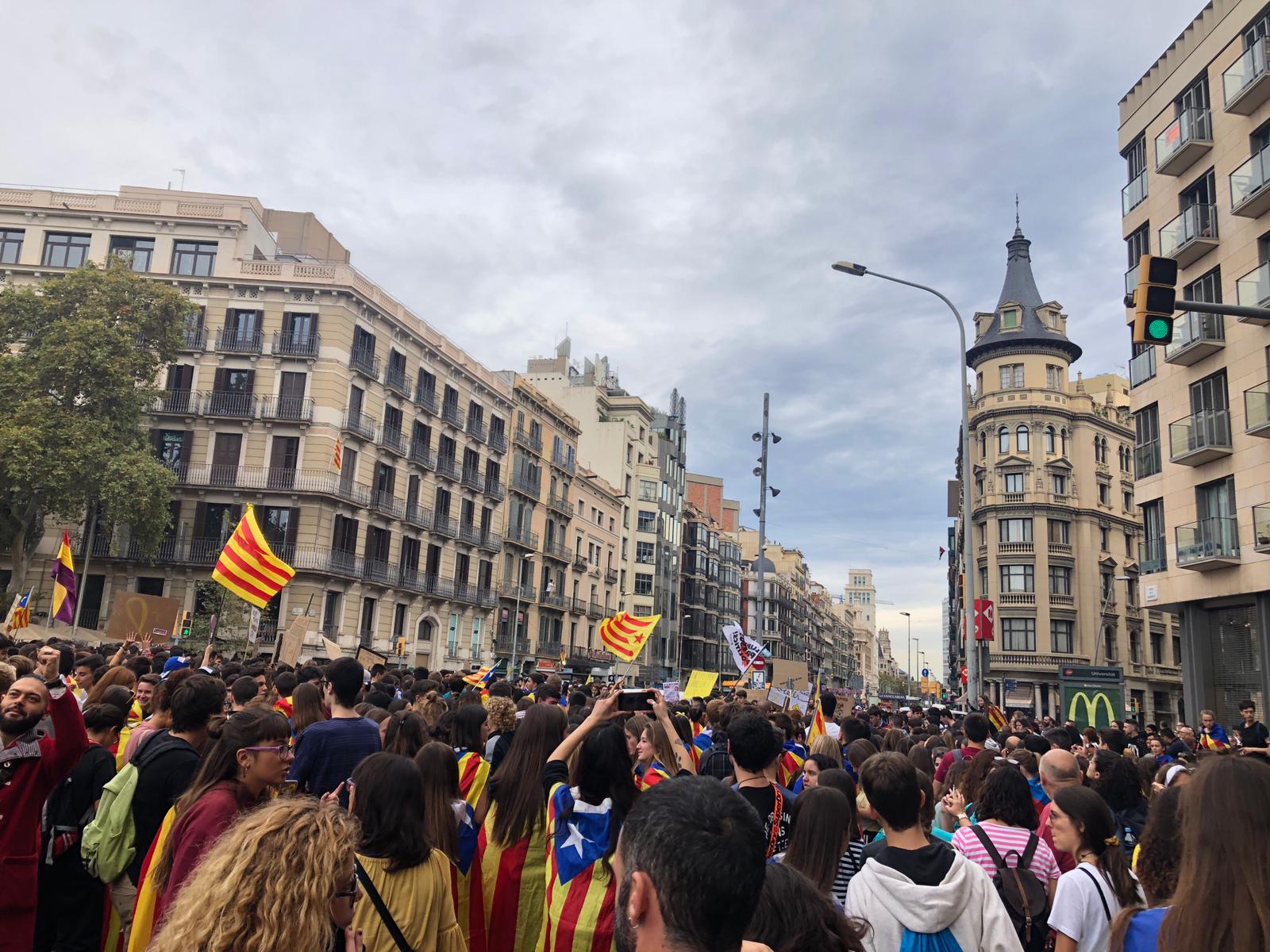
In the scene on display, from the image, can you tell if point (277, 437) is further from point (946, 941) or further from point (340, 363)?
point (946, 941)

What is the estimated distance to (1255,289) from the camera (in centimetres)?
2264

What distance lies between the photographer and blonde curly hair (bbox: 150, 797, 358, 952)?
2.33 meters

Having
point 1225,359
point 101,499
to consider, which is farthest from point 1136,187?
point 101,499

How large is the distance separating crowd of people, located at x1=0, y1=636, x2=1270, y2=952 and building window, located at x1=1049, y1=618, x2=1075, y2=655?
4958cm

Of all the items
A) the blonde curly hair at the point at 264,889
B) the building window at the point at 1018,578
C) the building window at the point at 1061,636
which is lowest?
the blonde curly hair at the point at 264,889

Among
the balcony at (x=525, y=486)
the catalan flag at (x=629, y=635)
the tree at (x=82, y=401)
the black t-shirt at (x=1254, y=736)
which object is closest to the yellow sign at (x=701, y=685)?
the catalan flag at (x=629, y=635)

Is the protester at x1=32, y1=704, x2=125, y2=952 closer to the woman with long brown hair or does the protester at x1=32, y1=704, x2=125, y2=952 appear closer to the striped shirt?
the striped shirt

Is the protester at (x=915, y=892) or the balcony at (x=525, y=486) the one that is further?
the balcony at (x=525, y=486)

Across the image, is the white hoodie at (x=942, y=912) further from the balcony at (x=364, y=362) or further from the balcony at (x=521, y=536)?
the balcony at (x=521, y=536)

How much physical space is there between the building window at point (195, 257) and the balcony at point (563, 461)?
24706mm

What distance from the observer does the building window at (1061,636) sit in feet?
168

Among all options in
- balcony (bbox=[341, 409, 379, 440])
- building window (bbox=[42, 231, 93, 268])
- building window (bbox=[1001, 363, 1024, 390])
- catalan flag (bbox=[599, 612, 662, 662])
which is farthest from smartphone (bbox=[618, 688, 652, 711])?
building window (bbox=[1001, 363, 1024, 390])

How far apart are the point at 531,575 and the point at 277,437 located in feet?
70.5

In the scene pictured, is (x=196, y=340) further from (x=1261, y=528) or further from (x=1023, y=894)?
(x=1023, y=894)
